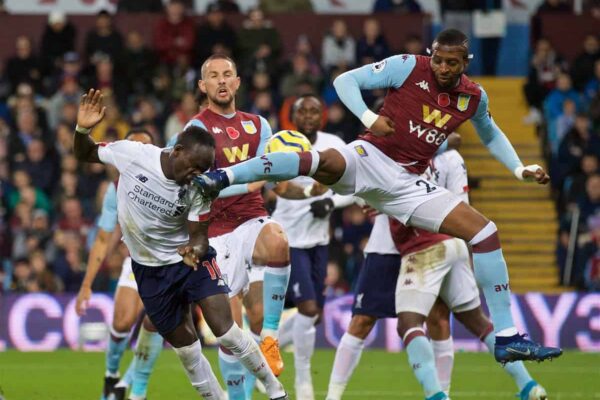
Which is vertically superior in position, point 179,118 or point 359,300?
point 179,118

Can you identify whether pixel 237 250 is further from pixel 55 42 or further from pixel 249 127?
pixel 55 42

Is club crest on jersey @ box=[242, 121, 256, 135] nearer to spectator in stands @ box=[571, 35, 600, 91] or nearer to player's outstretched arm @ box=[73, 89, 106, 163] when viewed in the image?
player's outstretched arm @ box=[73, 89, 106, 163]

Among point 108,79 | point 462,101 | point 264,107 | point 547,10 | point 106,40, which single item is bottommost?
point 264,107

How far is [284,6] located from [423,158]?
42.9ft

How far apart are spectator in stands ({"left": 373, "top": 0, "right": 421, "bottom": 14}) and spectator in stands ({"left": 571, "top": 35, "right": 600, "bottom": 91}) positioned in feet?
9.22

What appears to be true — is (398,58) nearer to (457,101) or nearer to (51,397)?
(457,101)

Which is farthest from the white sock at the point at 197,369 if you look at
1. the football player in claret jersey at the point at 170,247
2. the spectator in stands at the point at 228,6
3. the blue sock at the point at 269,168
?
the spectator in stands at the point at 228,6

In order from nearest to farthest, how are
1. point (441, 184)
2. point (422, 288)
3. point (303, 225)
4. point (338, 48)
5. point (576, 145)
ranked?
point (422, 288) < point (441, 184) < point (303, 225) < point (576, 145) < point (338, 48)

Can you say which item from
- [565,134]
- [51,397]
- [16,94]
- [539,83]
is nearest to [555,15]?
[539,83]

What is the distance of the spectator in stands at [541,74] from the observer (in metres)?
21.9

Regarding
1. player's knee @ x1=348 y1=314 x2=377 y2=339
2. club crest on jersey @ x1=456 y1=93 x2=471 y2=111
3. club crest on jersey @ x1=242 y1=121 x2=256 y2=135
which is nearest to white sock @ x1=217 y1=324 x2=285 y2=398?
player's knee @ x1=348 y1=314 x2=377 y2=339

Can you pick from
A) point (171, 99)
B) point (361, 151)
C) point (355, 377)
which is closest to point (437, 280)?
point (361, 151)

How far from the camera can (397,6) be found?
22297 mm

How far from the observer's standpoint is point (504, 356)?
934cm
